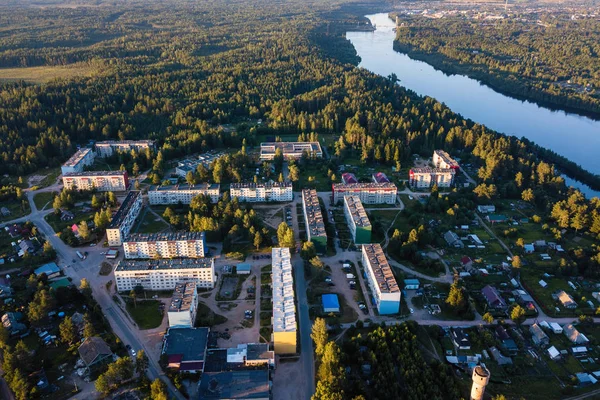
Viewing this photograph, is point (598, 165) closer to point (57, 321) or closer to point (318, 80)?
point (318, 80)

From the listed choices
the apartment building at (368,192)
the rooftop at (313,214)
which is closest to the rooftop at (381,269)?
the rooftop at (313,214)

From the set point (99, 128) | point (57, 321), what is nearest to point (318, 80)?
point (99, 128)

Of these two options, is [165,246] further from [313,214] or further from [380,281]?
[380,281]

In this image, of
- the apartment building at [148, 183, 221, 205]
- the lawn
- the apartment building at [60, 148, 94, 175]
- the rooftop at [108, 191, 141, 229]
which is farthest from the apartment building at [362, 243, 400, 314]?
the apartment building at [60, 148, 94, 175]

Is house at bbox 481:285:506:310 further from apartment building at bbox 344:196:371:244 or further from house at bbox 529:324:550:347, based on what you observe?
apartment building at bbox 344:196:371:244

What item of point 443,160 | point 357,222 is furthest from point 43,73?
point 357,222
